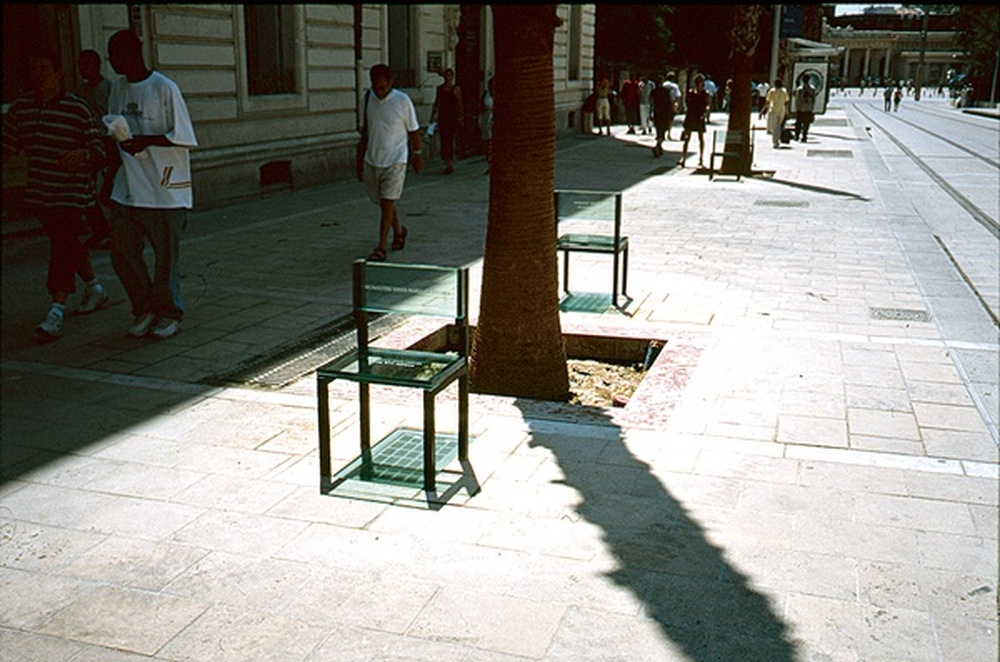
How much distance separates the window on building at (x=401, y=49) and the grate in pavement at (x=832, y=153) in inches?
416

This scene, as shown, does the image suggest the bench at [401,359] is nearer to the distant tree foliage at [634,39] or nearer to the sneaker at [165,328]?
the sneaker at [165,328]

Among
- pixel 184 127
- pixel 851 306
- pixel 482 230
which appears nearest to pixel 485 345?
pixel 184 127

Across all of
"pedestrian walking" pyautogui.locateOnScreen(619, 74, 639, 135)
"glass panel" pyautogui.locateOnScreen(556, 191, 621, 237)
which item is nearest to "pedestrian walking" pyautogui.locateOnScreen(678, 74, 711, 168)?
"pedestrian walking" pyautogui.locateOnScreen(619, 74, 639, 135)

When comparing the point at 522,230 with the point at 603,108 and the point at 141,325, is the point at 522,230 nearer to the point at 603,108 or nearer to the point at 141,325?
the point at 141,325

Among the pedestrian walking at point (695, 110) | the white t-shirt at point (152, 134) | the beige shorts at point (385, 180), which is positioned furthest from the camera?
the pedestrian walking at point (695, 110)

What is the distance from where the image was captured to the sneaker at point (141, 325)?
275 inches

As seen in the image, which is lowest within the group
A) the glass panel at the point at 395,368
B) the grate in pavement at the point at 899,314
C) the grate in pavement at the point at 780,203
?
the grate in pavement at the point at 899,314

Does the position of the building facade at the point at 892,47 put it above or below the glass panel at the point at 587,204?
above

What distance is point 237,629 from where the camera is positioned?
3346 millimetres

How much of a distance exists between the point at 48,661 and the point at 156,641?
1.08 feet

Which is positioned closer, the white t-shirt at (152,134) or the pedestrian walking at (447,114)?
the white t-shirt at (152,134)

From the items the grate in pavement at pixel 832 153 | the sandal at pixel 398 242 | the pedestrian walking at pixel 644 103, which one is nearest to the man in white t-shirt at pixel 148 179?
the sandal at pixel 398 242

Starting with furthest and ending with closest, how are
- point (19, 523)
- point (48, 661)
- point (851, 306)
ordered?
point (851, 306) → point (19, 523) → point (48, 661)

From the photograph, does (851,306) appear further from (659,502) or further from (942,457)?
(659,502)
